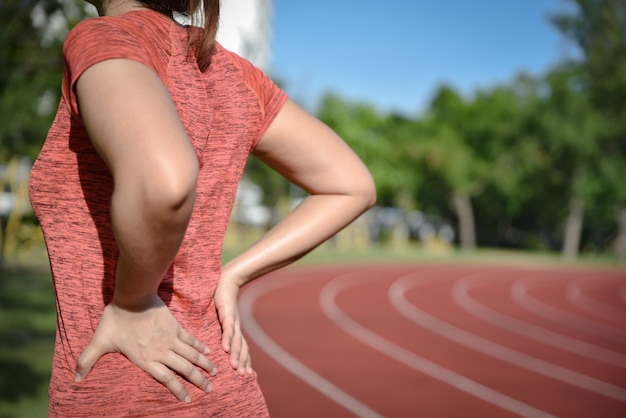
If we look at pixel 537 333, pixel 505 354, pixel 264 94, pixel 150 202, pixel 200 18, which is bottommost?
pixel 537 333

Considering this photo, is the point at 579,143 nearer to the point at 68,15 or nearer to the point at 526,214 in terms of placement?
the point at 526,214

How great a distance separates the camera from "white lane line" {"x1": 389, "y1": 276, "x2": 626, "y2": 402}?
8266 millimetres

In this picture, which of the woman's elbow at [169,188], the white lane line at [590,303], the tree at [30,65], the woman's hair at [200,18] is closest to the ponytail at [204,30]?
the woman's hair at [200,18]

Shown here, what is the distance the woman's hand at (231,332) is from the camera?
42.8 inches

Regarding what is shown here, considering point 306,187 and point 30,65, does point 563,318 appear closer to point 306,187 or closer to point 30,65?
point 30,65

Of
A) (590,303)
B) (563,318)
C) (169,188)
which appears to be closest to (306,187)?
(169,188)

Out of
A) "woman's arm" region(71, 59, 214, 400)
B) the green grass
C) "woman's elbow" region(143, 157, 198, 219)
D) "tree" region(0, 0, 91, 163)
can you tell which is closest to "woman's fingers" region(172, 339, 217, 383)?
"woman's arm" region(71, 59, 214, 400)

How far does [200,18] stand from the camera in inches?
41.2

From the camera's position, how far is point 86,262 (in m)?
0.97

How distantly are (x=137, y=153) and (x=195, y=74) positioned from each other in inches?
11.2

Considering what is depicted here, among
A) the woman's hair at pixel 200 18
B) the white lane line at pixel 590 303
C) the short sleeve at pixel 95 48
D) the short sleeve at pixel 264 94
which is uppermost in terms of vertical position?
the woman's hair at pixel 200 18

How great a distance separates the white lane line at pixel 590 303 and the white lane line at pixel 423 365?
5.74 meters

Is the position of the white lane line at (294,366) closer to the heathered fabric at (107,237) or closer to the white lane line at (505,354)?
the white lane line at (505,354)

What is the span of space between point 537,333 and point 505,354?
2272 mm
